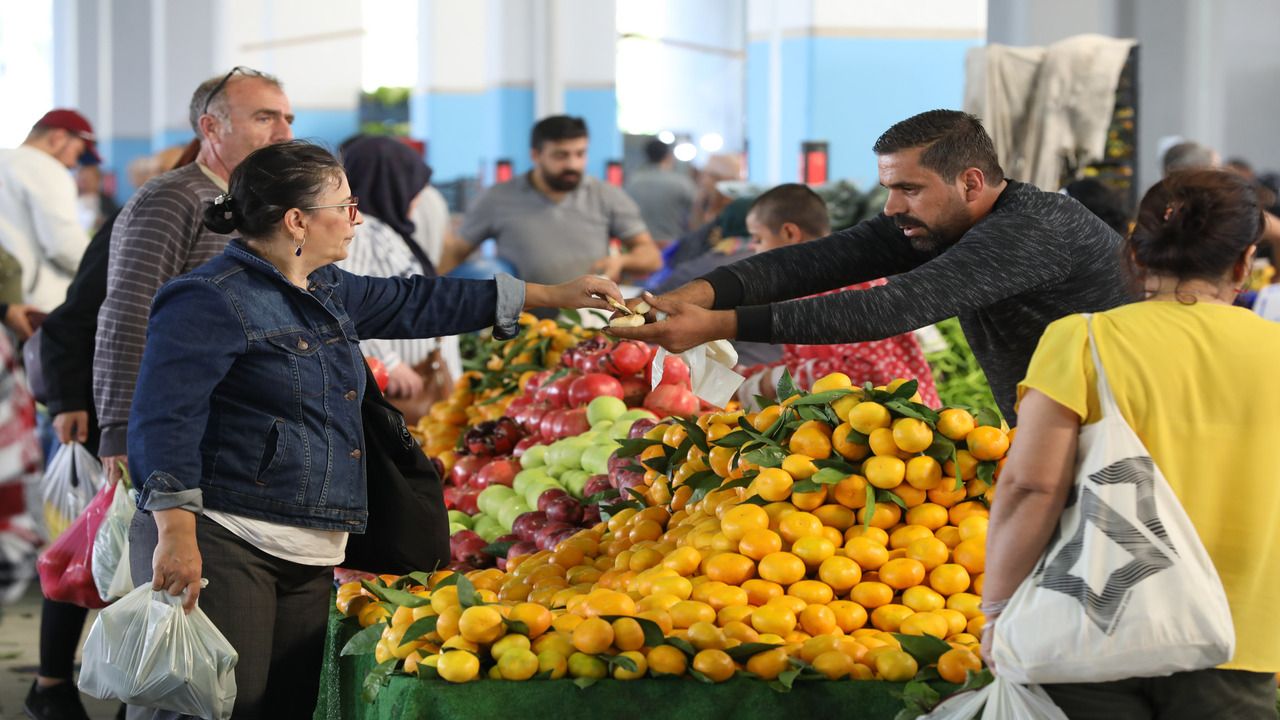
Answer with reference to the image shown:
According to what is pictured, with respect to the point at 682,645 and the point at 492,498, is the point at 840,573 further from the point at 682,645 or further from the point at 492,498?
the point at 492,498

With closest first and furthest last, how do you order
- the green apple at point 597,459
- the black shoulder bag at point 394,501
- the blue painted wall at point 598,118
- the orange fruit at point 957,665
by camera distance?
the orange fruit at point 957,665 < the black shoulder bag at point 394,501 < the green apple at point 597,459 < the blue painted wall at point 598,118

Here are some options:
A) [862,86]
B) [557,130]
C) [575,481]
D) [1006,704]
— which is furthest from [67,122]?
[1006,704]

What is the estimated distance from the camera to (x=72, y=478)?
150 inches

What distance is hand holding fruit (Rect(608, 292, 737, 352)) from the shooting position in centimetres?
271

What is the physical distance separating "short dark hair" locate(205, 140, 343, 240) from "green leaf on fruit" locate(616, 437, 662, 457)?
3.01 feet

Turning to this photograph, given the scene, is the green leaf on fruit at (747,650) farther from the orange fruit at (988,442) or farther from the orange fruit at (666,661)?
the orange fruit at (988,442)

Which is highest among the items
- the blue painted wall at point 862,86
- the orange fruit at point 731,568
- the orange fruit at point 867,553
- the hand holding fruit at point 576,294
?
the blue painted wall at point 862,86

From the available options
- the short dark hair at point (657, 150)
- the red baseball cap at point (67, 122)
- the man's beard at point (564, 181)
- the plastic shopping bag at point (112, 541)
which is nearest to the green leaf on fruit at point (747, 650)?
the plastic shopping bag at point (112, 541)

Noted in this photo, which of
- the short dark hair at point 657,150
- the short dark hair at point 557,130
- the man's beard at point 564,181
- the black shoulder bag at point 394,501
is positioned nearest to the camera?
the black shoulder bag at point 394,501

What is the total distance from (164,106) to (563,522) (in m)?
16.7

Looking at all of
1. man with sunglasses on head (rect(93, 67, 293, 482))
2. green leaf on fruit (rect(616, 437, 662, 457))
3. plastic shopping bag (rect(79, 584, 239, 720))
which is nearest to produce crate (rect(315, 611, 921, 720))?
plastic shopping bag (rect(79, 584, 239, 720))

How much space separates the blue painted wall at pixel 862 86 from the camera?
9.93 metres

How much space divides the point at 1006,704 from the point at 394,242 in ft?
10.4

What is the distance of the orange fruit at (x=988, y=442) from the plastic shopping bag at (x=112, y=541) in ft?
5.92
